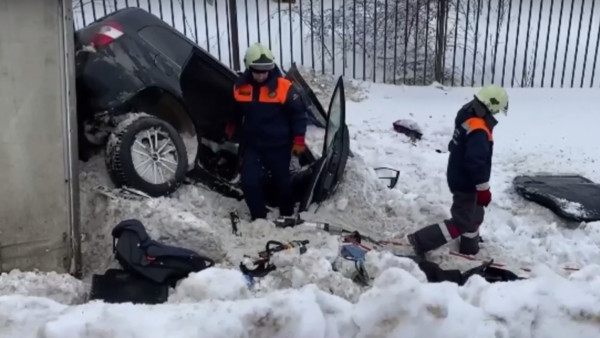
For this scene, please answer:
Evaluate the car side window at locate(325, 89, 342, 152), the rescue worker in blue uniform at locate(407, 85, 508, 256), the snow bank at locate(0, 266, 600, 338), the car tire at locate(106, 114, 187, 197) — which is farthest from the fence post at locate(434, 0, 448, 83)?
the snow bank at locate(0, 266, 600, 338)

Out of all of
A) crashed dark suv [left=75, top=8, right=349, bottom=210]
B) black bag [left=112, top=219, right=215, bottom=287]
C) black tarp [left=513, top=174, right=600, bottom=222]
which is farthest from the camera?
black tarp [left=513, top=174, right=600, bottom=222]

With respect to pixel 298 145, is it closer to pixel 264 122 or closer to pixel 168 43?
pixel 264 122

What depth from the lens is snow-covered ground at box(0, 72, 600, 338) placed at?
323 centimetres

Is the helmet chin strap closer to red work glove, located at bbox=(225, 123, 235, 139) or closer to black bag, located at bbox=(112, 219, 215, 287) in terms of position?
red work glove, located at bbox=(225, 123, 235, 139)

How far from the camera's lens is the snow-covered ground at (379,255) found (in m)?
3.23

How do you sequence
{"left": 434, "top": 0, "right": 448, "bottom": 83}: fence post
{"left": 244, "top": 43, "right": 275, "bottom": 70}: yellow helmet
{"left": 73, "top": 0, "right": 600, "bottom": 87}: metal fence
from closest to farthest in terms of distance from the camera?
{"left": 244, "top": 43, "right": 275, "bottom": 70}: yellow helmet
{"left": 434, "top": 0, "right": 448, "bottom": 83}: fence post
{"left": 73, "top": 0, "right": 600, "bottom": 87}: metal fence

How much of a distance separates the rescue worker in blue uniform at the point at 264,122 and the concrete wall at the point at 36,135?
1.50m

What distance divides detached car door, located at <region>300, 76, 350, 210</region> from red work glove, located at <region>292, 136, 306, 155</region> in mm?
162

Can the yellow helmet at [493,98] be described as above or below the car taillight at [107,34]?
below

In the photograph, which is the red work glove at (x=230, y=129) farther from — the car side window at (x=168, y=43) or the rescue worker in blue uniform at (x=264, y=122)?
the car side window at (x=168, y=43)

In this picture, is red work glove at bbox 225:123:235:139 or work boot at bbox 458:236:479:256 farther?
Answer: red work glove at bbox 225:123:235:139

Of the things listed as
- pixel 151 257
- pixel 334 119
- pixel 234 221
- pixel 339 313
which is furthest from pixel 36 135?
pixel 339 313

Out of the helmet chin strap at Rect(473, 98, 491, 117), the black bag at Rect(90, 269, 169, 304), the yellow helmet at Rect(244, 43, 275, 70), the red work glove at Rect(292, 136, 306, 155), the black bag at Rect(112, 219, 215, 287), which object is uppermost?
the yellow helmet at Rect(244, 43, 275, 70)

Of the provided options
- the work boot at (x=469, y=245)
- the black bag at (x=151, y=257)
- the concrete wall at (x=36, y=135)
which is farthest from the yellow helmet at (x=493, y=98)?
the concrete wall at (x=36, y=135)
